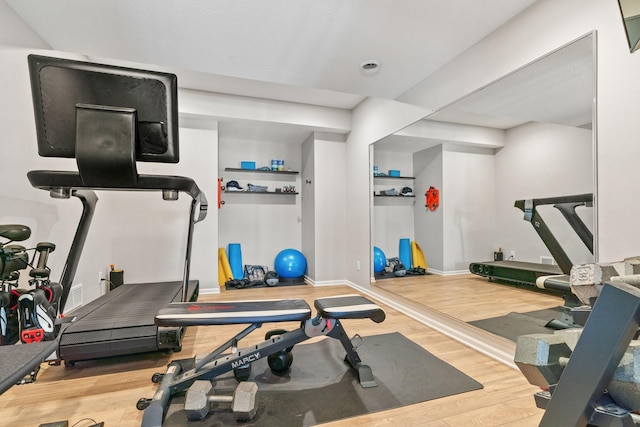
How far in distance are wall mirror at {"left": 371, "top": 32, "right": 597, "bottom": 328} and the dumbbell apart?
6.54 feet

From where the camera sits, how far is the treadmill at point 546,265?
67.1 inches

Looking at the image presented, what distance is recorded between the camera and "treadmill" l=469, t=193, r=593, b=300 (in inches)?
67.1

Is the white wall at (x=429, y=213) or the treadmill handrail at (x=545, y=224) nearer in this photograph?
the treadmill handrail at (x=545, y=224)

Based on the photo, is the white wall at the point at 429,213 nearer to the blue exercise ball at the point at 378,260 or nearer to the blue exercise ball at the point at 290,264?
the blue exercise ball at the point at 378,260

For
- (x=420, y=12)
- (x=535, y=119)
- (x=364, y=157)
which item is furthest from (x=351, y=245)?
(x=420, y=12)

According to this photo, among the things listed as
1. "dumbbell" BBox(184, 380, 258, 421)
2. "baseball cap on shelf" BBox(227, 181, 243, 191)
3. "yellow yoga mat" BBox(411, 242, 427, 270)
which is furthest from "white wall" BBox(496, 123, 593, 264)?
"baseball cap on shelf" BBox(227, 181, 243, 191)

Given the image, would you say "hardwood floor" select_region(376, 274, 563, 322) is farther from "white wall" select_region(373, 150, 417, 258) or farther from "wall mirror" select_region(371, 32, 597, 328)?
"white wall" select_region(373, 150, 417, 258)

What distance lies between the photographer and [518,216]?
2.37 m

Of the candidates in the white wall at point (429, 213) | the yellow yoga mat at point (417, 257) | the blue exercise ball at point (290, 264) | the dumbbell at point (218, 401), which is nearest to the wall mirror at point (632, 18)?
the white wall at point (429, 213)

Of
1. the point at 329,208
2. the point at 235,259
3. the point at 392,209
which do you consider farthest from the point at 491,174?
the point at 235,259

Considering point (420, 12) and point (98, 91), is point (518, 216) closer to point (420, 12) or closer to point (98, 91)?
point (420, 12)

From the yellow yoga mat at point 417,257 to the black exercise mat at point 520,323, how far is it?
1.26 m

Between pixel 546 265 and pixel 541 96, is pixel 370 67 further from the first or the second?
pixel 546 265

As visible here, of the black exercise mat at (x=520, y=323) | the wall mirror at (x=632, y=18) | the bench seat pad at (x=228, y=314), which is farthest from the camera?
the black exercise mat at (x=520, y=323)
